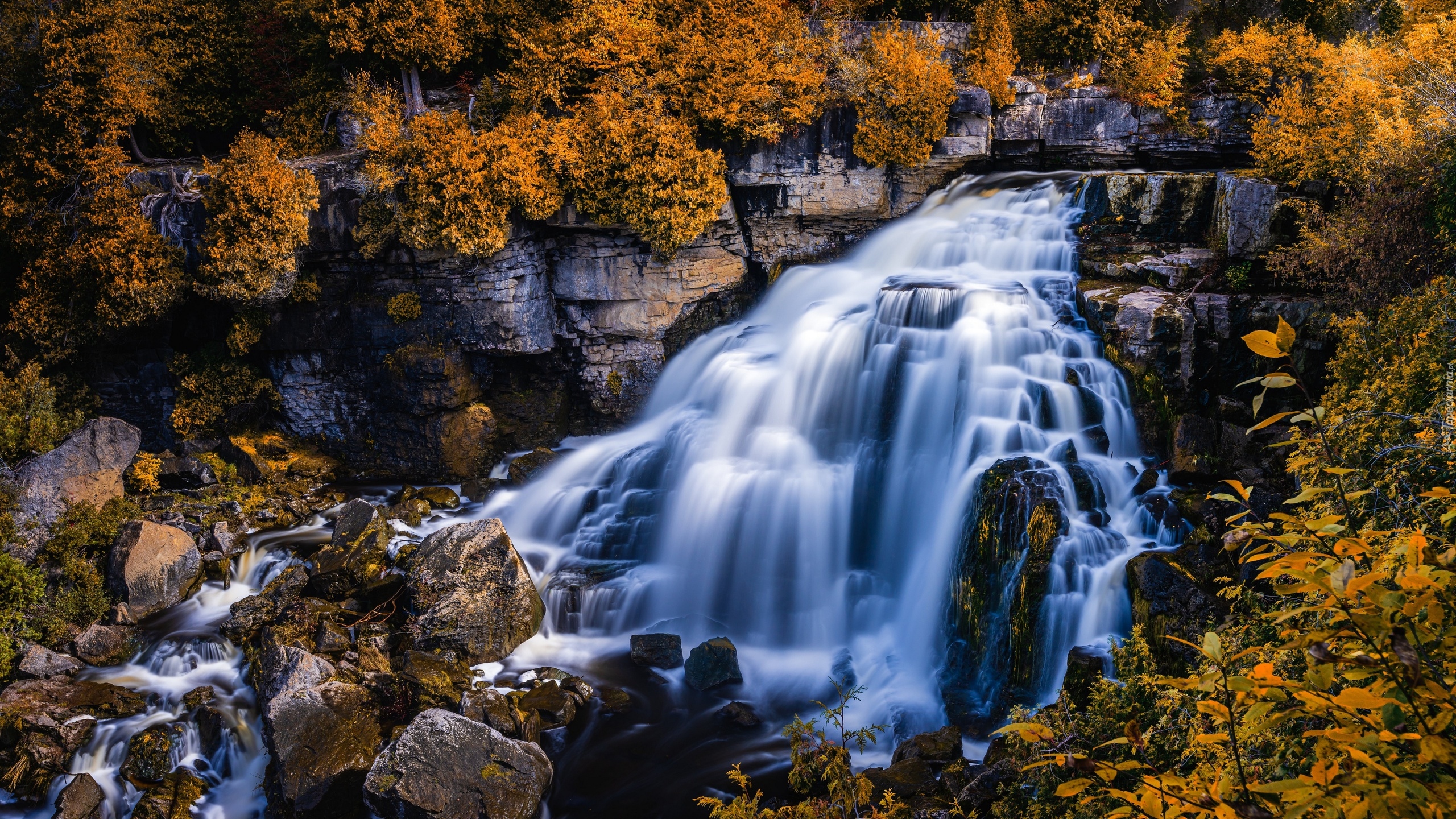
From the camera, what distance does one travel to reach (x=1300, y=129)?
1163 centimetres

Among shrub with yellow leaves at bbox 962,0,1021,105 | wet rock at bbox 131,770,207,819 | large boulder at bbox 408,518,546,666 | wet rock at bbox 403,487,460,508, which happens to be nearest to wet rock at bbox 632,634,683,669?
large boulder at bbox 408,518,546,666

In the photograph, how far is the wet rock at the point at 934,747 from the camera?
791 centimetres

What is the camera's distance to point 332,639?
404 inches

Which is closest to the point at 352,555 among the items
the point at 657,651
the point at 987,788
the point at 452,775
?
the point at 657,651

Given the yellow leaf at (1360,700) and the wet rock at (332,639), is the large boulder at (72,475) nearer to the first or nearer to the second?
the wet rock at (332,639)

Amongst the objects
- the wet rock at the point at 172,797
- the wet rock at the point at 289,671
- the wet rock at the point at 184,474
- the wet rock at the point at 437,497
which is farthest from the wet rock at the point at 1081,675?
the wet rock at the point at 184,474

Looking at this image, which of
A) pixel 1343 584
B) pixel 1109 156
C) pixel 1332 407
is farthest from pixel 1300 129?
pixel 1343 584

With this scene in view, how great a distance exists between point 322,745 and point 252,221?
9.85 meters

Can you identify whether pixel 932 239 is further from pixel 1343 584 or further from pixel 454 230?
pixel 1343 584

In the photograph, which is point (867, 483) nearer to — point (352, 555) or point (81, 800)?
point (352, 555)

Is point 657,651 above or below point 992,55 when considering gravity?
below

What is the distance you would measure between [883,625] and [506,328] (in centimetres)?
931

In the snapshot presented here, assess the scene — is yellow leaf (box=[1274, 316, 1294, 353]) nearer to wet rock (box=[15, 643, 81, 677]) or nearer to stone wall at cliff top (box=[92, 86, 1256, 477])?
stone wall at cliff top (box=[92, 86, 1256, 477])

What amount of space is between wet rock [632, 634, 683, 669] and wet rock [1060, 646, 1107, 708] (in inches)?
199
